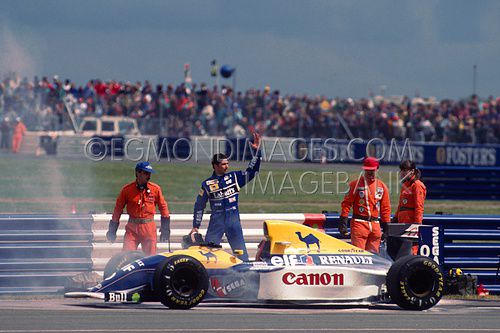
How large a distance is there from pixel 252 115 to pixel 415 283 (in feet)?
79.4

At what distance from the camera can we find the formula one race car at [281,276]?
1045 centimetres

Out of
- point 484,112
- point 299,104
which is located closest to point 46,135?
point 299,104

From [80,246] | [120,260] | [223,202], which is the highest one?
[223,202]

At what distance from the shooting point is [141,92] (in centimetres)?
3550

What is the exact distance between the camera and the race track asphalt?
909 centimetres

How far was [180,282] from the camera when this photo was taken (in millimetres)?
10438

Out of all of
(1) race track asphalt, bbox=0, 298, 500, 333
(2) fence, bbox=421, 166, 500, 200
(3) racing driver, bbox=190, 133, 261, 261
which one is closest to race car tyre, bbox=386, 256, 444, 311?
(1) race track asphalt, bbox=0, 298, 500, 333

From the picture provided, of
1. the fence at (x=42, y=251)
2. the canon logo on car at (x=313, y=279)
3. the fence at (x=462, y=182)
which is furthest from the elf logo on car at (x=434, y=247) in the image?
the fence at (x=462, y=182)

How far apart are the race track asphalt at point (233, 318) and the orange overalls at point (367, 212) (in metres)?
1.16

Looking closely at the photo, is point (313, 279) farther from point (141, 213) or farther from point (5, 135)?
point (5, 135)

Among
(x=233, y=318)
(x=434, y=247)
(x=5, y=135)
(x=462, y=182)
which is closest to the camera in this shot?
(x=233, y=318)

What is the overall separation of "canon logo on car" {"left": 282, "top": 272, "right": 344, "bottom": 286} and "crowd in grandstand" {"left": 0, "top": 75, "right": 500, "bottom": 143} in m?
23.0

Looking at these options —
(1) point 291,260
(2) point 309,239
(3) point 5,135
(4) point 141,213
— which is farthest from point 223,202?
(3) point 5,135

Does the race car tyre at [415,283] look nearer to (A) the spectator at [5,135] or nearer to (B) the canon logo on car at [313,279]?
(B) the canon logo on car at [313,279]
